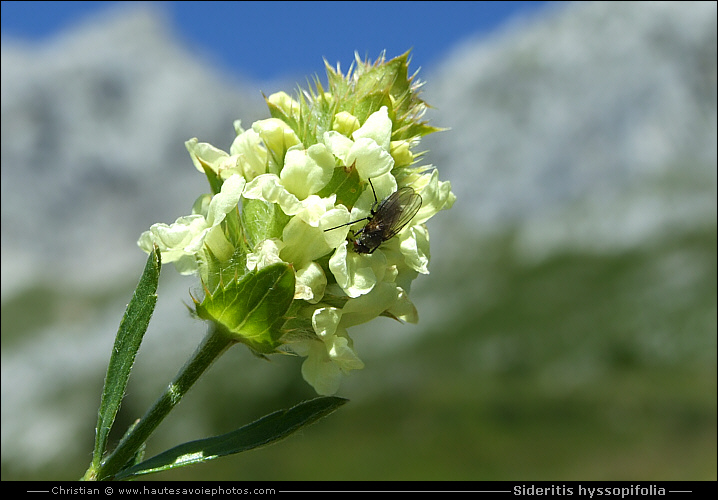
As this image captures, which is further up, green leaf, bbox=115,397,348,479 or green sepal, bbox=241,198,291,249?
green sepal, bbox=241,198,291,249

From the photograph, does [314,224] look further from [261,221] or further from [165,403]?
[165,403]

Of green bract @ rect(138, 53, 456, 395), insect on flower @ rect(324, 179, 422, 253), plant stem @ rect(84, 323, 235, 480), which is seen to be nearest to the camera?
plant stem @ rect(84, 323, 235, 480)

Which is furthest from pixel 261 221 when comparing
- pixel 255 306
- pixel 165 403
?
pixel 165 403

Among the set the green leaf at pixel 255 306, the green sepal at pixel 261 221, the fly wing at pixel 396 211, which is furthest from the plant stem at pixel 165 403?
the fly wing at pixel 396 211

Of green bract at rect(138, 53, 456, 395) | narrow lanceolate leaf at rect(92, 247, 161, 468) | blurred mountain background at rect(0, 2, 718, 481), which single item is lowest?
narrow lanceolate leaf at rect(92, 247, 161, 468)

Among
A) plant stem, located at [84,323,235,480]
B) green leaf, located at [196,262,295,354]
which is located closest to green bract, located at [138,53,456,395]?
green leaf, located at [196,262,295,354]

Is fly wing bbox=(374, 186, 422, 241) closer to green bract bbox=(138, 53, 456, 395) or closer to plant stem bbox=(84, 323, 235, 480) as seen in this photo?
green bract bbox=(138, 53, 456, 395)
